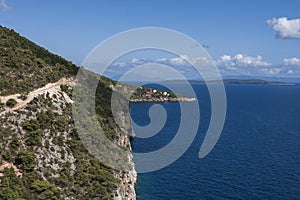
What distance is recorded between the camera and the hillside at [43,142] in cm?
4228

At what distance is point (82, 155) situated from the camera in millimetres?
51031

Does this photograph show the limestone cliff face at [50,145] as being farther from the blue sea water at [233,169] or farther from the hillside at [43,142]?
the blue sea water at [233,169]

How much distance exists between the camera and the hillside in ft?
139

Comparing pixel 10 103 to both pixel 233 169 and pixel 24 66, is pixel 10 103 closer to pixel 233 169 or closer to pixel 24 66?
pixel 24 66

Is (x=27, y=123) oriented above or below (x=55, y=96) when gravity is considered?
below


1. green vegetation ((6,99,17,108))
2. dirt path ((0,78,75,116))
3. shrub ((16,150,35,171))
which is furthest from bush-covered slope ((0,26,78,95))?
shrub ((16,150,35,171))

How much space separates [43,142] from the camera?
47.7 meters

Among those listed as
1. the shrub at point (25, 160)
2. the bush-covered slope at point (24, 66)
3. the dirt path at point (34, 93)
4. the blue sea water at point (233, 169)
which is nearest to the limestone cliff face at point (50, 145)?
the dirt path at point (34, 93)

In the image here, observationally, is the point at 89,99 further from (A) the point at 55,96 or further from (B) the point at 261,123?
(B) the point at 261,123

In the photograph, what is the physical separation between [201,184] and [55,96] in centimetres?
3164

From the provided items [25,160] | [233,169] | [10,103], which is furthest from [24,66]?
[233,169]

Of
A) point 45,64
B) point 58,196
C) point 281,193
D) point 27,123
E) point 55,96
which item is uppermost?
point 45,64

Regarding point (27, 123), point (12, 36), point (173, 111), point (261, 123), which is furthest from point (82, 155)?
point (173, 111)

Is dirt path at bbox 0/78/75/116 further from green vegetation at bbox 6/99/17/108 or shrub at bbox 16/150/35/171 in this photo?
shrub at bbox 16/150/35/171
